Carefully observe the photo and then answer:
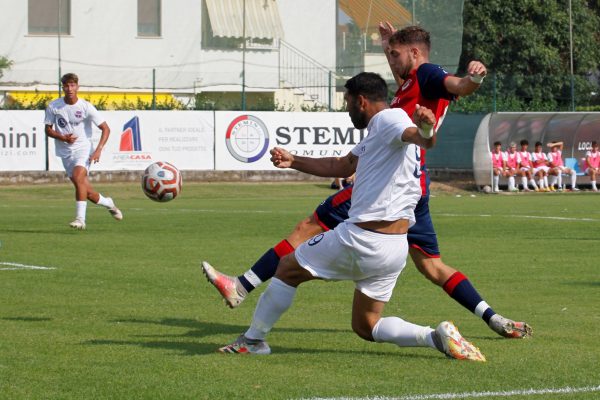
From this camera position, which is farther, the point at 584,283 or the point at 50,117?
the point at 50,117

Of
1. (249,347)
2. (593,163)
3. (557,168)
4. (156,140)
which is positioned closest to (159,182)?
(249,347)

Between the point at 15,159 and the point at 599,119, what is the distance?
18.9 m

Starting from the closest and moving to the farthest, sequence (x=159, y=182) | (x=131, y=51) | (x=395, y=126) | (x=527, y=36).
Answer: (x=395, y=126), (x=159, y=182), (x=131, y=51), (x=527, y=36)

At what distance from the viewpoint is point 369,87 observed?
7738 mm

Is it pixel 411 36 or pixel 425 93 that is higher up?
pixel 411 36

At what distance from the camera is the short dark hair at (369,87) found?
25.4ft

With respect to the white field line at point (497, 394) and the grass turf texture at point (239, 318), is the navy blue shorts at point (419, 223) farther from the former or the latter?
the white field line at point (497, 394)

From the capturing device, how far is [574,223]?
21859mm

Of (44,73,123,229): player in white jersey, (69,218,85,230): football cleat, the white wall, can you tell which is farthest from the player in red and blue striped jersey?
the white wall

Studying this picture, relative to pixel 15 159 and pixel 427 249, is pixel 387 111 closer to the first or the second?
pixel 427 249

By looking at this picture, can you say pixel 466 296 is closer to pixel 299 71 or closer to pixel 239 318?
pixel 239 318

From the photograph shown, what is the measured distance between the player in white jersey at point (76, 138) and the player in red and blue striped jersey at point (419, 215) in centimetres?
1099

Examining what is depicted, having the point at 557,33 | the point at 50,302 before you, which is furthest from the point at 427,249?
the point at 557,33

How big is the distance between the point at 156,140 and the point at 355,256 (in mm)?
29987
